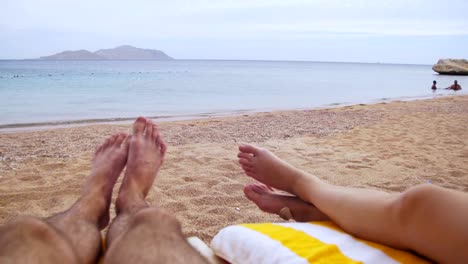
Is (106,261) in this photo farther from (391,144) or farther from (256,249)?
(391,144)

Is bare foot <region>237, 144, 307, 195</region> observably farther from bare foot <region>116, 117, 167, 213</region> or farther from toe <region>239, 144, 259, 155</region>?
bare foot <region>116, 117, 167, 213</region>

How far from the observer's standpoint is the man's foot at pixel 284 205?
66.4 inches

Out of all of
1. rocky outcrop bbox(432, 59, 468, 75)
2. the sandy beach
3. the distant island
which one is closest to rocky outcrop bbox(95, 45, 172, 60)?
the distant island

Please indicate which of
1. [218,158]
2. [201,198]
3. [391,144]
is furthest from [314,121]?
[201,198]

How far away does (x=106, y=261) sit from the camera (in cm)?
95

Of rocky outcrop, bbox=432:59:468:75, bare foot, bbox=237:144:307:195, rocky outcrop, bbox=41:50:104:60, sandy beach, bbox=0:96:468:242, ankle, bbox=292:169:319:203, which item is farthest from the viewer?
rocky outcrop, bbox=41:50:104:60

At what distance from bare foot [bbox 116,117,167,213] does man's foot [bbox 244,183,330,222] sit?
51 cm

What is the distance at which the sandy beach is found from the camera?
2518mm

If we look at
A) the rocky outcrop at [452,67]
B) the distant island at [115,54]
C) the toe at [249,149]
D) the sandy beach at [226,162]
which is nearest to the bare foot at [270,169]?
the toe at [249,149]

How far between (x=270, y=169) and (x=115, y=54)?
309 feet

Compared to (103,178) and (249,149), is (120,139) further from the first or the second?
(249,149)

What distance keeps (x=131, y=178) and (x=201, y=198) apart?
0.94 m

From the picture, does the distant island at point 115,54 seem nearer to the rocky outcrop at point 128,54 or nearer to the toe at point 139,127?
the rocky outcrop at point 128,54

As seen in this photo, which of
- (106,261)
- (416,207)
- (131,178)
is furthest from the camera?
Result: (131,178)
